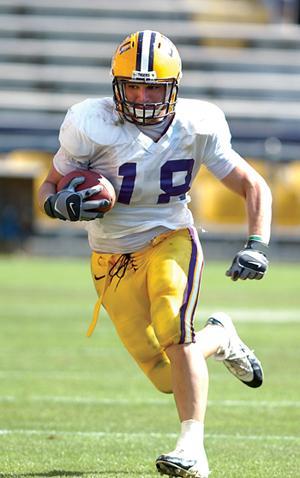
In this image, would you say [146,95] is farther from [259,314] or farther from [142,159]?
[259,314]

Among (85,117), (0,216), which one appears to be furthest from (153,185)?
(0,216)

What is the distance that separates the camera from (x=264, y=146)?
1961 cm

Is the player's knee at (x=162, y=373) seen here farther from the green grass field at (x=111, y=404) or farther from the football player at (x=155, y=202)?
the green grass field at (x=111, y=404)

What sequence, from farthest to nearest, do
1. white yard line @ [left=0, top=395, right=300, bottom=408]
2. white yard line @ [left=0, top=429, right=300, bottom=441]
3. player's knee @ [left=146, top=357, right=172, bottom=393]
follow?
white yard line @ [left=0, top=395, right=300, bottom=408] < white yard line @ [left=0, top=429, right=300, bottom=441] < player's knee @ [left=146, top=357, right=172, bottom=393]

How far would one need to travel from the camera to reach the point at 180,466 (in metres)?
3.68

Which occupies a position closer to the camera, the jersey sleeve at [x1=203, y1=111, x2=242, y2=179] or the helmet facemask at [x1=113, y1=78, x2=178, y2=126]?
the helmet facemask at [x1=113, y1=78, x2=178, y2=126]

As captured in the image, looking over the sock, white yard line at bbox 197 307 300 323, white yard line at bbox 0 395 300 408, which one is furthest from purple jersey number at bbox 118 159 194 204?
white yard line at bbox 197 307 300 323

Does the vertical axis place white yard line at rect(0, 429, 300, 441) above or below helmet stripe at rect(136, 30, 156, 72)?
below

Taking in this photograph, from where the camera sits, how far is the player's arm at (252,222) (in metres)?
4.00

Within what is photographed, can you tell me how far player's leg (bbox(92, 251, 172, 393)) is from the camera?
4.24 m

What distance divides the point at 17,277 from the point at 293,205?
656cm

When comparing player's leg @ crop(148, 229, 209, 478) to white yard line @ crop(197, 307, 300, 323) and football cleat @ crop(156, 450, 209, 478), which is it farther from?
white yard line @ crop(197, 307, 300, 323)

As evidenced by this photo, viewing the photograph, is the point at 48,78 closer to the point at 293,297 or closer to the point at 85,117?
the point at 293,297

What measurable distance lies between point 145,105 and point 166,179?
273mm
